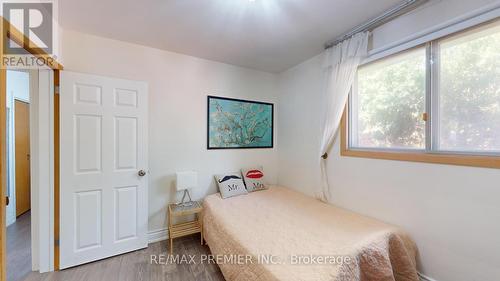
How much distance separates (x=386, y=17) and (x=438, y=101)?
0.86m

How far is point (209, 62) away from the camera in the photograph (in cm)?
279

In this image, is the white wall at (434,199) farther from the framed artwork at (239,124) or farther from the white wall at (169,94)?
the white wall at (169,94)

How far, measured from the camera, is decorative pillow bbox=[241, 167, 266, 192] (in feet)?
9.56

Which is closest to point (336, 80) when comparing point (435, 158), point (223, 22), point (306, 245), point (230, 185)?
point (435, 158)

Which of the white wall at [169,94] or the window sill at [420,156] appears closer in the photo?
the window sill at [420,156]

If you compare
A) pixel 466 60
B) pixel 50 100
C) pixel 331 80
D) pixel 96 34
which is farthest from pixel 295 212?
pixel 96 34

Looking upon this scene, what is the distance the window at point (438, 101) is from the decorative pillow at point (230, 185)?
151cm

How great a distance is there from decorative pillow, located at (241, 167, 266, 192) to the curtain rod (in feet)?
6.68

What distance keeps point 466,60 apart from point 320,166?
1559 mm

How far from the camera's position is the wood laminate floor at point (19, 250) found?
1.83m

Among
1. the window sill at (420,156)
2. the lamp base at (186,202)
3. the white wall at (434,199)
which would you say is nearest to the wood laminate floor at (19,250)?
the lamp base at (186,202)
